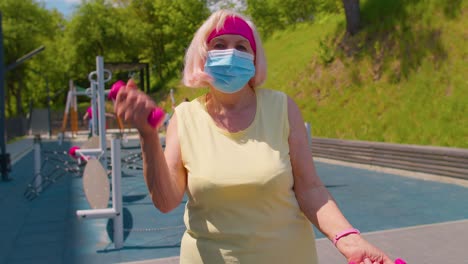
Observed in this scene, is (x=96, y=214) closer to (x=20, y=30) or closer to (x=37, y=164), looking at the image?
(x=37, y=164)

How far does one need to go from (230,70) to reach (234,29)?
0.59 feet

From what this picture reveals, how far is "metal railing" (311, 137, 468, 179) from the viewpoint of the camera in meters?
10.7

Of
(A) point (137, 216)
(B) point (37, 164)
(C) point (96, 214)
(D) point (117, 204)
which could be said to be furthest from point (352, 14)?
(C) point (96, 214)

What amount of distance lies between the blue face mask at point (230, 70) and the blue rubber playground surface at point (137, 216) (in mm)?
4604

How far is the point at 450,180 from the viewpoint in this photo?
35.2ft

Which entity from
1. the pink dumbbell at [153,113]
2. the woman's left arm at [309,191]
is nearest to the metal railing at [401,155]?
the woman's left arm at [309,191]

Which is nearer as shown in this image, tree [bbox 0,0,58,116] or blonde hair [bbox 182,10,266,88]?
blonde hair [bbox 182,10,266,88]

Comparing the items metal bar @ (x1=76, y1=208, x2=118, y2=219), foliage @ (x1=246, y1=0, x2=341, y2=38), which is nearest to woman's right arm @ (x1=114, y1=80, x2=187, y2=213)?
metal bar @ (x1=76, y1=208, x2=118, y2=219)

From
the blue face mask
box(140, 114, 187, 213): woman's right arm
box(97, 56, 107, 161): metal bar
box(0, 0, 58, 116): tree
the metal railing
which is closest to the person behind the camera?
box(140, 114, 187, 213): woman's right arm

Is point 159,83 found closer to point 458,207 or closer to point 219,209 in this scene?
point 458,207

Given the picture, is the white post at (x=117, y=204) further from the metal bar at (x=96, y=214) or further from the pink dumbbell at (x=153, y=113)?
the pink dumbbell at (x=153, y=113)

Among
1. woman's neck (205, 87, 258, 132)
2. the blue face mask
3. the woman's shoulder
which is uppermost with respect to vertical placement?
the blue face mask

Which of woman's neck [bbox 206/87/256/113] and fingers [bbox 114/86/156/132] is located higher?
fingers [bbox 114/86/156/132]

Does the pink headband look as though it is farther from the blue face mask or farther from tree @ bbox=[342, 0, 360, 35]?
tree @ bbox=[342, 0, 360, 35]
